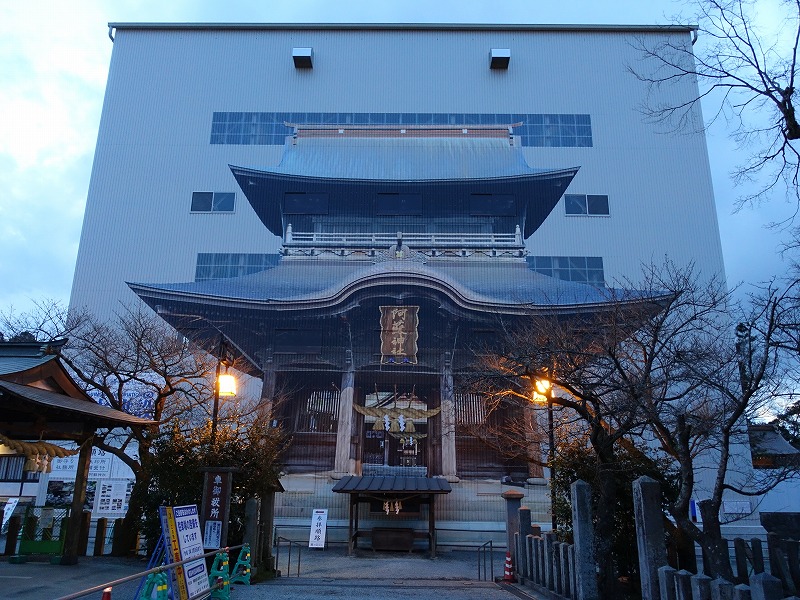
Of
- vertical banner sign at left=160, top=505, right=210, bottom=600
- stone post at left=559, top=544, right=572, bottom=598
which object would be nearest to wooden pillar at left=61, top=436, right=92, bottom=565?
vertical banner sign at left=160, top=505, right=210, bottom=600

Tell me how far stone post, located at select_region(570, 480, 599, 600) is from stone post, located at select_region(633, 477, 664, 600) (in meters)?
1.49

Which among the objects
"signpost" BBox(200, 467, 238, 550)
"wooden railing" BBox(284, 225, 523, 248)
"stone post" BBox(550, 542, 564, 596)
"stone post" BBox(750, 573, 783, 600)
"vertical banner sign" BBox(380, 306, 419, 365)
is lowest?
"stone post" BBox(550, 542, 564, 596)

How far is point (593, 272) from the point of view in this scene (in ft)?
86.1

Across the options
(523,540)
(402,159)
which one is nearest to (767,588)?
(523,540)

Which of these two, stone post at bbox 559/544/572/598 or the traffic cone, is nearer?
stone post at bbox 559/544/572/598

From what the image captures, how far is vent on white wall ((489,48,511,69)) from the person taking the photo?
29234 millimetres

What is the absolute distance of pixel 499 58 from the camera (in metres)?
29.2

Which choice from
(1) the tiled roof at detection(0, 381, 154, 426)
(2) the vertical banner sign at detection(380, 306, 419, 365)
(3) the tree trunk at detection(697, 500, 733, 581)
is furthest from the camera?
(2) the vertical banner sign at detection(380, 306, 419, 365)

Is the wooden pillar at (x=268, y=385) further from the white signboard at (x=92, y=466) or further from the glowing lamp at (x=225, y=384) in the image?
the glowing lamp at (x=225, y=384)

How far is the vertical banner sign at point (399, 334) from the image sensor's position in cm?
2369

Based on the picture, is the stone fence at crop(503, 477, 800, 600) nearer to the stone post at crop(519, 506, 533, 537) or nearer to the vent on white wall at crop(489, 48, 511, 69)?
the stone post at crop(519, 506, 533, 537)

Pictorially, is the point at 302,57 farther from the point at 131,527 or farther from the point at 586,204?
the point at 131,527

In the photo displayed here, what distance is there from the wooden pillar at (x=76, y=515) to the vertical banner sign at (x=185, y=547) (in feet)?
19.7

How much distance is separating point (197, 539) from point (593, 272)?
21.3m
